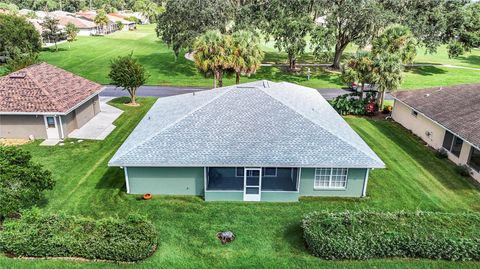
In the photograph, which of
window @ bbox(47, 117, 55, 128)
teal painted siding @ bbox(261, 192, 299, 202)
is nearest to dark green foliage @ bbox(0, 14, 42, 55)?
window @ bbox(47, 117, 55, 128)

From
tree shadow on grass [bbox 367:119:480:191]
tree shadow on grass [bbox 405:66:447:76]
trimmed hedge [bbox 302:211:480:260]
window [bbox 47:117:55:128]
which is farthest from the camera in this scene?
tree shadow on grass [bbox 405:66:447:76]

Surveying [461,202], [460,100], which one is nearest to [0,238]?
[461,202]

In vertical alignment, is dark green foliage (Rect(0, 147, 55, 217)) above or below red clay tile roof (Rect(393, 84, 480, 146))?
below

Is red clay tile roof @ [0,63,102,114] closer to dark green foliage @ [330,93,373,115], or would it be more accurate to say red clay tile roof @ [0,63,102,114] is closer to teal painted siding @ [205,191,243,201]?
teal painted siding @ [205,191,243,201]

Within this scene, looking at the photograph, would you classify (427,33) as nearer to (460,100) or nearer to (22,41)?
(460,100)

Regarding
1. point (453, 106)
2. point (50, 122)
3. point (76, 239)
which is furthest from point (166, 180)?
point (453, 106)

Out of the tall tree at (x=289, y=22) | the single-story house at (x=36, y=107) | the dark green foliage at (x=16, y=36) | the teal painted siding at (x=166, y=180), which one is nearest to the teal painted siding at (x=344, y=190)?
the teal painted siding at (x=166, y=180)

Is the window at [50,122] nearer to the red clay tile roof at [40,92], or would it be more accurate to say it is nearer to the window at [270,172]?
the red clay tile roof at [40,92]
